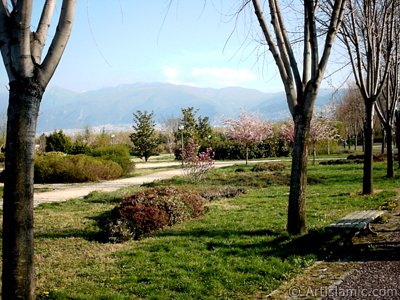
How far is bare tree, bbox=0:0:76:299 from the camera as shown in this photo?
344 centimetres

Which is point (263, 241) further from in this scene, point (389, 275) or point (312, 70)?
point (312, 70)

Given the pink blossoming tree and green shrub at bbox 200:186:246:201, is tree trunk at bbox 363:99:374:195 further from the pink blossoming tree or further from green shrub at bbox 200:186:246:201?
the pink blossoming tree

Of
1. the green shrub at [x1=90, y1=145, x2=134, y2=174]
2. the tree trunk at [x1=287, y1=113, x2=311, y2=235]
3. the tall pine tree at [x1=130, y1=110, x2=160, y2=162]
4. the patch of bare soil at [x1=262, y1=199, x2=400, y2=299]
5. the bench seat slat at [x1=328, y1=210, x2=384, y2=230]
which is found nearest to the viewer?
the patch of bare soil at [x1=262, y1=199, x2=400, y2=299]

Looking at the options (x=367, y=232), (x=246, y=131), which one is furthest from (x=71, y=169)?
(x=367, y=232)

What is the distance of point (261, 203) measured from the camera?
1188cm

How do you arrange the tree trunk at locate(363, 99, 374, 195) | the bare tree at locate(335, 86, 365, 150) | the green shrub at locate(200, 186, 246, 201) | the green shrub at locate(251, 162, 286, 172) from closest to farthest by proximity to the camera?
1. the tree trunk at locate(363, 99, 374, 195)
2. the green shrub at locate(200, 186, 246, 201)
3. the green shrub at locate(251, 162, 286, 172)
4. the bare tree at locate(335, 86, 365, 150)

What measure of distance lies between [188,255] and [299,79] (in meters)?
3.42

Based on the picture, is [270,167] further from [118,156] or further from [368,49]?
[368,49]

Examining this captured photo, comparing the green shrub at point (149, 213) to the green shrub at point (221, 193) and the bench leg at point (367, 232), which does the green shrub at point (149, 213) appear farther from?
the bench leg at point (367, 232)

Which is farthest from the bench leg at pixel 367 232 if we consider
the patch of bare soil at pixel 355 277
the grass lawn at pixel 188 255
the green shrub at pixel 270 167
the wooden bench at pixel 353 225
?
the green shrub at pixel 270 167

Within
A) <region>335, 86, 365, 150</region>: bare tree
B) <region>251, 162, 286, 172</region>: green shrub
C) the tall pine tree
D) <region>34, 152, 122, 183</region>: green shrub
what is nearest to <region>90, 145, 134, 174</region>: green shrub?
<region>34, 152, 122, 183</region>: green shrub

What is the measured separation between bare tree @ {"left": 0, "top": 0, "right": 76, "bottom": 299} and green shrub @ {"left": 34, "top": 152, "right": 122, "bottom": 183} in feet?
61.3

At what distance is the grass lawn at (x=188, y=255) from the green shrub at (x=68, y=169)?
1059 cm

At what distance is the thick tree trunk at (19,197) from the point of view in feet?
11.3
